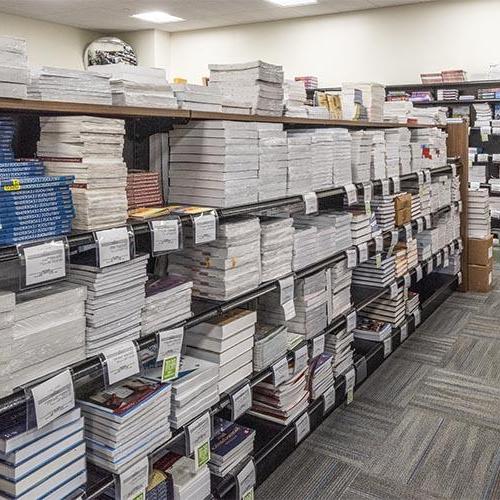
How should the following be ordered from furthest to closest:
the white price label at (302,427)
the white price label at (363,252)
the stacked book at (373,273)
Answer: the stacked book at (373,273) < the white price label at (363,252) < the white price label at (302,427)

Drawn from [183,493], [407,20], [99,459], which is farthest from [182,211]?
[407,20]

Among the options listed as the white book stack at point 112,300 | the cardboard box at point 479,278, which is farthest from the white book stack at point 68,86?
the cardboard box at point 479,278

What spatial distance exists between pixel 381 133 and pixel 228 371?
1929mm

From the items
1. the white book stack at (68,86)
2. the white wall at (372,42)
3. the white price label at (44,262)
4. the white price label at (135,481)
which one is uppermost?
the white wall at (372,42)

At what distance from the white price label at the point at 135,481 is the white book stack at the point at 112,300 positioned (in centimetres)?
39

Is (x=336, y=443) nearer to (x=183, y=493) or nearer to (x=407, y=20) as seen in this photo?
(x=183, y=493)

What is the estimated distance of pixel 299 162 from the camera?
256cm

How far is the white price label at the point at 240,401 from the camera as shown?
221cm

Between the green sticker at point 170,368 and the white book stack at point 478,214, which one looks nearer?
the green sticker at point 170,368

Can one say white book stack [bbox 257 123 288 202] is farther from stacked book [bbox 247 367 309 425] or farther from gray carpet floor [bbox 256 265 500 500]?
gray carpet floor [bbox 256 265 500 500]

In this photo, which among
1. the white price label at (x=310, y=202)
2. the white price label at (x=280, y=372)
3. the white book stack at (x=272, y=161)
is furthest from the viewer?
the white price label at (x=310, y=202)

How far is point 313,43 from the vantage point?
9.16 meters

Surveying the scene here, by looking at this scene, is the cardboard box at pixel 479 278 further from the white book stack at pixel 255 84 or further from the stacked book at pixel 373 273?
the white book stack at pixel 255 84

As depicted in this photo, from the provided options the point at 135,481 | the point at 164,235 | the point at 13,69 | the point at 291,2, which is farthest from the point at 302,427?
the point at 291,2
